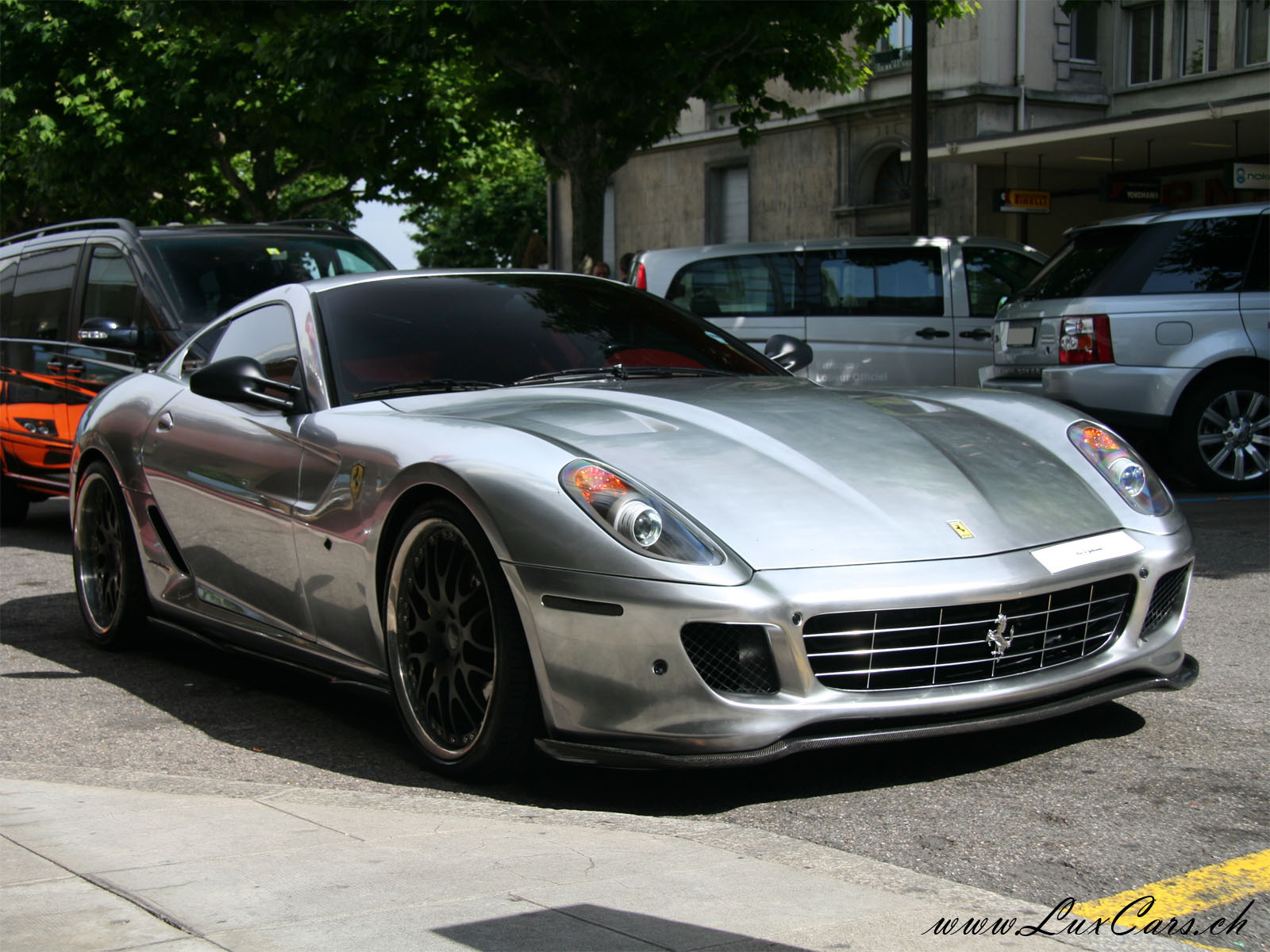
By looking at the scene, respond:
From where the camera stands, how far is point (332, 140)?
26453 mm

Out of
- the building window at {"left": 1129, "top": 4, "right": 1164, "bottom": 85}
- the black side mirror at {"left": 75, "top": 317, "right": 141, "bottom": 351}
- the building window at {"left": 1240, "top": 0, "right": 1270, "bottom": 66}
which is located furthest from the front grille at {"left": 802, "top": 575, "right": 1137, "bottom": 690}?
the building window at {"left": 1129, "top": 4, "right": 1164, "bottom": 85}

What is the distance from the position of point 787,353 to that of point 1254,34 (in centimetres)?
2225

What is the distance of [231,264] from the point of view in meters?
9.63

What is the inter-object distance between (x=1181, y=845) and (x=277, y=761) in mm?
2456

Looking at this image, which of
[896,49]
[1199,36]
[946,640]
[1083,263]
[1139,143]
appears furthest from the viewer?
[896,49]

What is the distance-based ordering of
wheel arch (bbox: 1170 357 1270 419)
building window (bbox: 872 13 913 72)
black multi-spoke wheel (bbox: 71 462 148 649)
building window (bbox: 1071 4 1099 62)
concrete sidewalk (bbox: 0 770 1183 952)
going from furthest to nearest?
1. building window (bbox: 872 13 913 72)
2. building window (bbox: 1071 4 1099 62)
3. wheel arch (bbox: 1170 357 1270 419)
4. black multi-spoke wheel (bbox: 71 462 148 649)
5. concrete sidewalk (bbox: 0 770 1183 952)

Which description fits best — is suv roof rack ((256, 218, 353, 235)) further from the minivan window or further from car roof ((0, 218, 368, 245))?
the minivan window

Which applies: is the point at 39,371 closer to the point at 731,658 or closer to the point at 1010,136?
the point at 731,658

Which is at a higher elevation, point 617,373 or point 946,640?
point 617,373

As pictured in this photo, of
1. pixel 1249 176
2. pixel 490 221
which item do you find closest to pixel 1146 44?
pixel 1249 176

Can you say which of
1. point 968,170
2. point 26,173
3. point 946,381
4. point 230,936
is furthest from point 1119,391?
point 26,173

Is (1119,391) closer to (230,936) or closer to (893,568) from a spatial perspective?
(893,568)

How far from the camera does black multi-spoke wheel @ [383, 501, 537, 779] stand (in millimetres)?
3871

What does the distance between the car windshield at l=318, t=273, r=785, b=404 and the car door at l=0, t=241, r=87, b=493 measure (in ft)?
16.1
